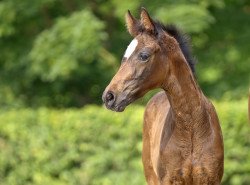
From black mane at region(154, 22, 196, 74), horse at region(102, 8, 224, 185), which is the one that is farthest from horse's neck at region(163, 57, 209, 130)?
black mane at region(154, 22, 196, 74)

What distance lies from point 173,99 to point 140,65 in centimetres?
56

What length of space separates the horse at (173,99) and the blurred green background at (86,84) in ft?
11.3

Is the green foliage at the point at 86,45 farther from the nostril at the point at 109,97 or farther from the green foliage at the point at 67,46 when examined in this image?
the nostril at the point at 109,97

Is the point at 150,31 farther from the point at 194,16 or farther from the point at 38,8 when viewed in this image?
the point at 38,8

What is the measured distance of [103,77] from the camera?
692 inches

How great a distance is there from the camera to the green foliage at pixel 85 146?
40.7 ft

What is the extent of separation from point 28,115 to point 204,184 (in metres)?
5.30

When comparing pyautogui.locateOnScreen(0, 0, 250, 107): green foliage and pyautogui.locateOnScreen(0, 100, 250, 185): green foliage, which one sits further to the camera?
pyautogui.locateOnScreen(0, 0, 250, 107): green foliage

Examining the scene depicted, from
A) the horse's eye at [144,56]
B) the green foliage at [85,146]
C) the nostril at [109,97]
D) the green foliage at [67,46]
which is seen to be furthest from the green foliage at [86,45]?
the nostril at [109,97]

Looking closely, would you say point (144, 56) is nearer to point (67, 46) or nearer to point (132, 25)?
point (132, 25)

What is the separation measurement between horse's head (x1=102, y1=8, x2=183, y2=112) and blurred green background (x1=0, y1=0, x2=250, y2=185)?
398 cm

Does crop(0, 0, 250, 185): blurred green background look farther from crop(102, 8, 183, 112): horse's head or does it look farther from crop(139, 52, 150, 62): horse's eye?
crop(139, 52, 150, 62): horse's eye

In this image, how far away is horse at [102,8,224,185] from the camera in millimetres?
8250

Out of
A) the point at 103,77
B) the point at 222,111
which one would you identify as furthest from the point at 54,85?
the point at 222,111
